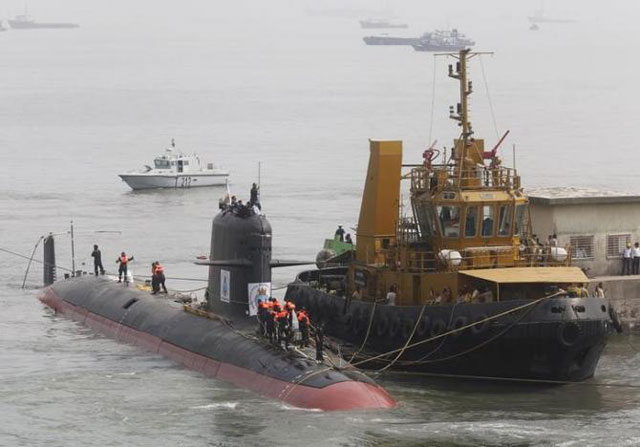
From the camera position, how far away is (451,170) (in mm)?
38312

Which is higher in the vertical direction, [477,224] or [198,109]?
[198,109]

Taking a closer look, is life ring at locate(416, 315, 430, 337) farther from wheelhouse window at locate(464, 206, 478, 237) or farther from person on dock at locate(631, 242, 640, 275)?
person on dock at locate(631, 242, 640, 275)

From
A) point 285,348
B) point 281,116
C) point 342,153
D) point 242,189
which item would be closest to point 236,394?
point 285,348

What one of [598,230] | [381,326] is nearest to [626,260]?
[598,230]

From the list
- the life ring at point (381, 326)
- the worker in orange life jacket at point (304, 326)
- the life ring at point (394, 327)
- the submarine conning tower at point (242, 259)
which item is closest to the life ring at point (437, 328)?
the life ring at point (394, 327)

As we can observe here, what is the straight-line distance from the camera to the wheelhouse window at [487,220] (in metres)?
37.5

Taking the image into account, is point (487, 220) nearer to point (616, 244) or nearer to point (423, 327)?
point (423, 327)

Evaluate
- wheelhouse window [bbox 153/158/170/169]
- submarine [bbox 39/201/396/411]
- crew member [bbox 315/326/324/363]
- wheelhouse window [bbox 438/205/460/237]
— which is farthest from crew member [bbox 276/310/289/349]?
wheelhouse window [bbox 153/158/170/169]

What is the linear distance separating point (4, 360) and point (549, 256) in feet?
50.1

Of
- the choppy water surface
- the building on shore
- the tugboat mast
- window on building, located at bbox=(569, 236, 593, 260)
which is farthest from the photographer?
window on building, located at bbox=(569, 236, 593, 260)

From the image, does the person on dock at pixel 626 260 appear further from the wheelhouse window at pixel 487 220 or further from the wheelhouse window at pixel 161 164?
the wheelhouse window at pixel 161 164

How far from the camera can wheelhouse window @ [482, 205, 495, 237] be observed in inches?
1478

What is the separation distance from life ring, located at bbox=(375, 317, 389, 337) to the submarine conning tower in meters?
2.98

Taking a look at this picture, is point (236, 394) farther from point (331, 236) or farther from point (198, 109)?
point (198, 109)
